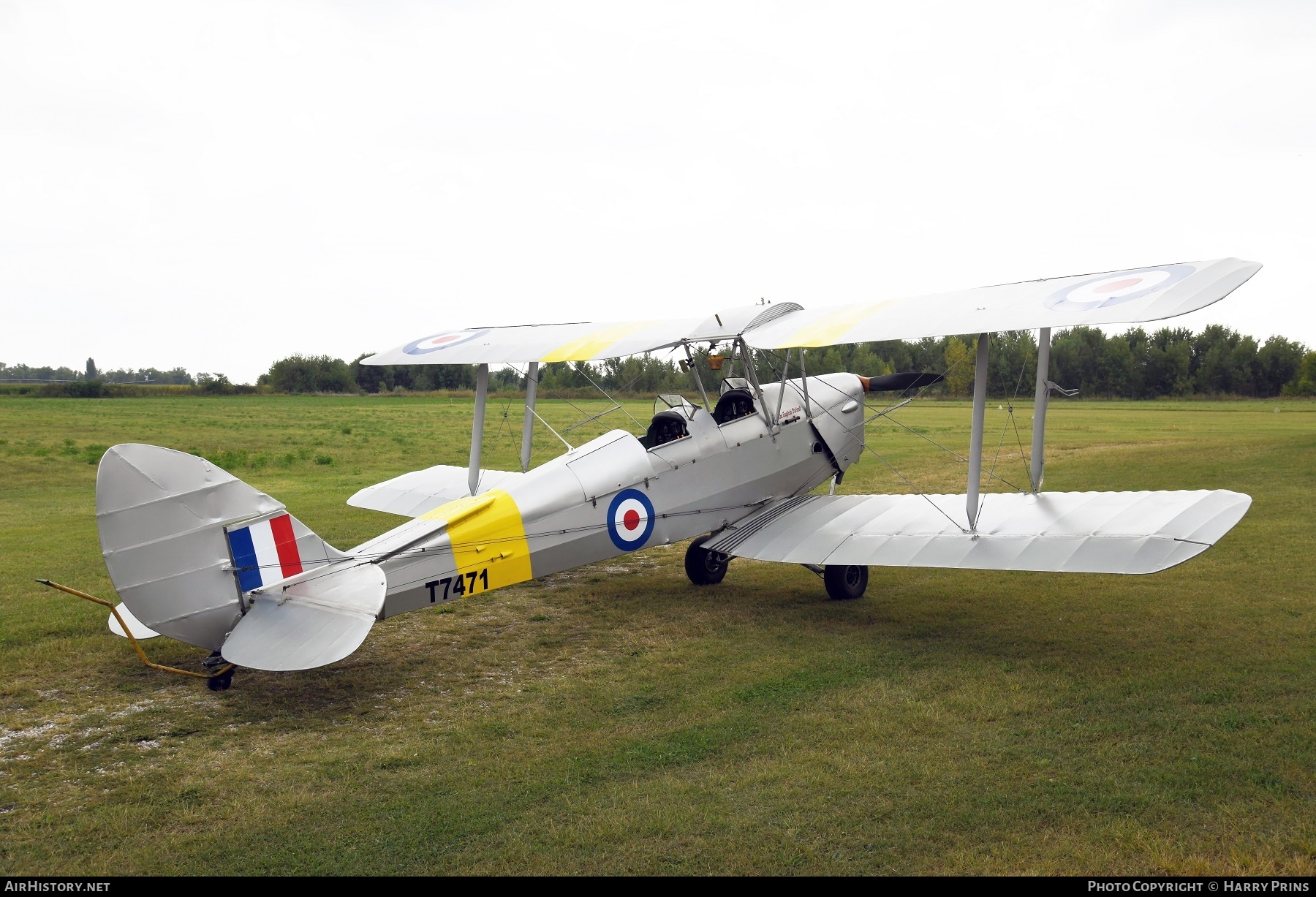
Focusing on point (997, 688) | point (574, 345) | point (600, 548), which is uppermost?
point (574, 345)

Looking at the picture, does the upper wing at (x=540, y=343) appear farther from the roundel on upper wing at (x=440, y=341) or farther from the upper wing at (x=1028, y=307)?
the upper wing at (x=1028, y=307)

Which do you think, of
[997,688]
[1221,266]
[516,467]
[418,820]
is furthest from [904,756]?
[516,467]

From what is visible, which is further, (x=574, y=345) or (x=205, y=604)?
(x=574, y=345)

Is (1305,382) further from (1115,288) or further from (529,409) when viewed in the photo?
(529,409)

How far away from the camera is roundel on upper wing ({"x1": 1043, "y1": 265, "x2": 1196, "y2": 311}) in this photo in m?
6.10

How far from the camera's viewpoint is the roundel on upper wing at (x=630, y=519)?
7.59 meters

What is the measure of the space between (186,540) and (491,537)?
207 cm

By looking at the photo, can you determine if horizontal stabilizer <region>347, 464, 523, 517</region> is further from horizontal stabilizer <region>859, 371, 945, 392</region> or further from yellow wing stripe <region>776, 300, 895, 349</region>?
horizontal stabilizer <region>859, 371, 945, 392</region>

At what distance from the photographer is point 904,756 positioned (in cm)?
472

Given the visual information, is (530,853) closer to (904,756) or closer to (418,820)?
(418,820)

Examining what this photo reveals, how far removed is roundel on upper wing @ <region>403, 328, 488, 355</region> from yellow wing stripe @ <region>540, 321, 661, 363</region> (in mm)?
1620

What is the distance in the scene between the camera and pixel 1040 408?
24.6 feet

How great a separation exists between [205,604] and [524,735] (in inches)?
80.4

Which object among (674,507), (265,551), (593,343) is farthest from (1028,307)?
(265,551)
